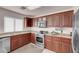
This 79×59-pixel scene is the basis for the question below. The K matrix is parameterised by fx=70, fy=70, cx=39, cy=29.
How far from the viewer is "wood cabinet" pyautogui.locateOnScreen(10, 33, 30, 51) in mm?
2602

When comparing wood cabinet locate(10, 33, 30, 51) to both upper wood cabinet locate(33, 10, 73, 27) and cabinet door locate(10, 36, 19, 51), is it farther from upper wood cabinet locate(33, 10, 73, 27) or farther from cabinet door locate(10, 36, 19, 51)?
upper wood cabinet locate(33, 10, 73, 27)

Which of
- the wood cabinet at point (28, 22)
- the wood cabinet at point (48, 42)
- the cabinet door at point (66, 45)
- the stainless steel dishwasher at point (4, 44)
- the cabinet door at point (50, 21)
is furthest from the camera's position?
the wood cabinet at point (28, 22)

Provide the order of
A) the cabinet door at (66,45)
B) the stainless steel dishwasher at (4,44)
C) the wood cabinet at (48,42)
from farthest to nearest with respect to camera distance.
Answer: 1. the wood cabinet at (48,42)
2. the stainless steel dishwasher at (4,44)
3. the cabinet door at (66,45)

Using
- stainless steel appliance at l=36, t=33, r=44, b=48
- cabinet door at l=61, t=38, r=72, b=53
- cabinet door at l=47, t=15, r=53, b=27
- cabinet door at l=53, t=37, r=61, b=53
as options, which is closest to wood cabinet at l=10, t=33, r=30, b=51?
stainless steel appliance at l=36, t=33, r=44, b=48

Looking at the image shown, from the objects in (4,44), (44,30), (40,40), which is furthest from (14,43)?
(44,30)

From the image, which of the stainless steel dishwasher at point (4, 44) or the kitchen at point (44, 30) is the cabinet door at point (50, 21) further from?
the stainless steel dishwasher at point (4, 44)

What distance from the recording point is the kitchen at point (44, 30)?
7.50ft

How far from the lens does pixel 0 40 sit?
2139 millimetres

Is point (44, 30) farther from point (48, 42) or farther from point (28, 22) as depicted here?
point (28, 22)

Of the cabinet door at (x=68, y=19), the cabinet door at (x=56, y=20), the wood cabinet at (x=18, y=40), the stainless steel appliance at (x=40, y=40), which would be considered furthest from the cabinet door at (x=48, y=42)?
the wood cabinet at (x=18, y=40)

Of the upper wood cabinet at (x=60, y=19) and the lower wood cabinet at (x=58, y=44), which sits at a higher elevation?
the upper wood cabinet at (x=60, y=19)

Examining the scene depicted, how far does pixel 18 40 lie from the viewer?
2.93 m
